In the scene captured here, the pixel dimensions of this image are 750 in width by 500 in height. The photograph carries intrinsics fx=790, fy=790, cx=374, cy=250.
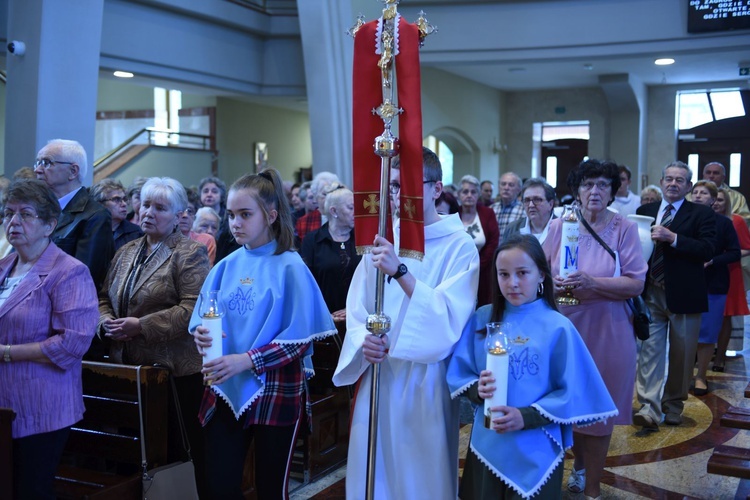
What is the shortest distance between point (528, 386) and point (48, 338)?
182cm

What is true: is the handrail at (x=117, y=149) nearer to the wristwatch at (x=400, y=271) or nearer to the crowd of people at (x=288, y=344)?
the crowd of people at (x=288, y=344)

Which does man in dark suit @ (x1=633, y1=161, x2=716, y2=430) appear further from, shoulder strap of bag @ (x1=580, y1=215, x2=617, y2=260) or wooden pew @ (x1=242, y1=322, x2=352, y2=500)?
wooden pew @ (x1=242, y1=322, x2=352, y2=500)

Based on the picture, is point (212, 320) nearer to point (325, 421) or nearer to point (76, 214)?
point (76, 214)

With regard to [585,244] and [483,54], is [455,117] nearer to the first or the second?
[483,54]

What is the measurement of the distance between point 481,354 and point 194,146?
545 inches

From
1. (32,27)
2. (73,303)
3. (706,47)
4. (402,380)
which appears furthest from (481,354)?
(706,47)

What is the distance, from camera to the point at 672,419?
5.59 meters

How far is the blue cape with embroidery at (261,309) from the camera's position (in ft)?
9.61

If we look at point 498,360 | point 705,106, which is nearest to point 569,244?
point 498,360

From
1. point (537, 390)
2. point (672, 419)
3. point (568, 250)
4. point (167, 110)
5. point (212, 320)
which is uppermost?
point (167, 110)

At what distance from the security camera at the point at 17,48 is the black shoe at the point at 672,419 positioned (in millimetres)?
6874

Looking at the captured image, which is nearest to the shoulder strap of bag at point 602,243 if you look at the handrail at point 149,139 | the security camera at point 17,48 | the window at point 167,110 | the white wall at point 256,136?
the security camera at point 17,48

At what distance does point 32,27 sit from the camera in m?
7.93

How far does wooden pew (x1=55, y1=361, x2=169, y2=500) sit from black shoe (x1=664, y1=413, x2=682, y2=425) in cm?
370
